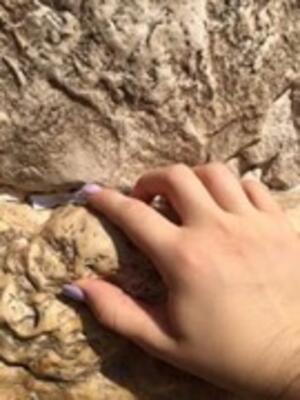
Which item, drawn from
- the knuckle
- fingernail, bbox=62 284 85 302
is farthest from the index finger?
fingernail, bbox=62 284 85 302

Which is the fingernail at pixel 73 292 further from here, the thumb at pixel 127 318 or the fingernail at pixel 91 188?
the fingernail at pixel 91 188

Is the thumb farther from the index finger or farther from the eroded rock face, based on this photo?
the eroded rock face

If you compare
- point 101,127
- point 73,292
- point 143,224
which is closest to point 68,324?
point 73,292

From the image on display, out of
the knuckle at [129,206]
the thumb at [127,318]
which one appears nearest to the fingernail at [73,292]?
the thumb at [127,318]

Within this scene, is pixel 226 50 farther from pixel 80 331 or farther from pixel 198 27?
pixel 80 331

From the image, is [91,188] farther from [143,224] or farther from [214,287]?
[214,287]

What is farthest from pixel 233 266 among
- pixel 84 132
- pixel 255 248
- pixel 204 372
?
pixel 84 132
